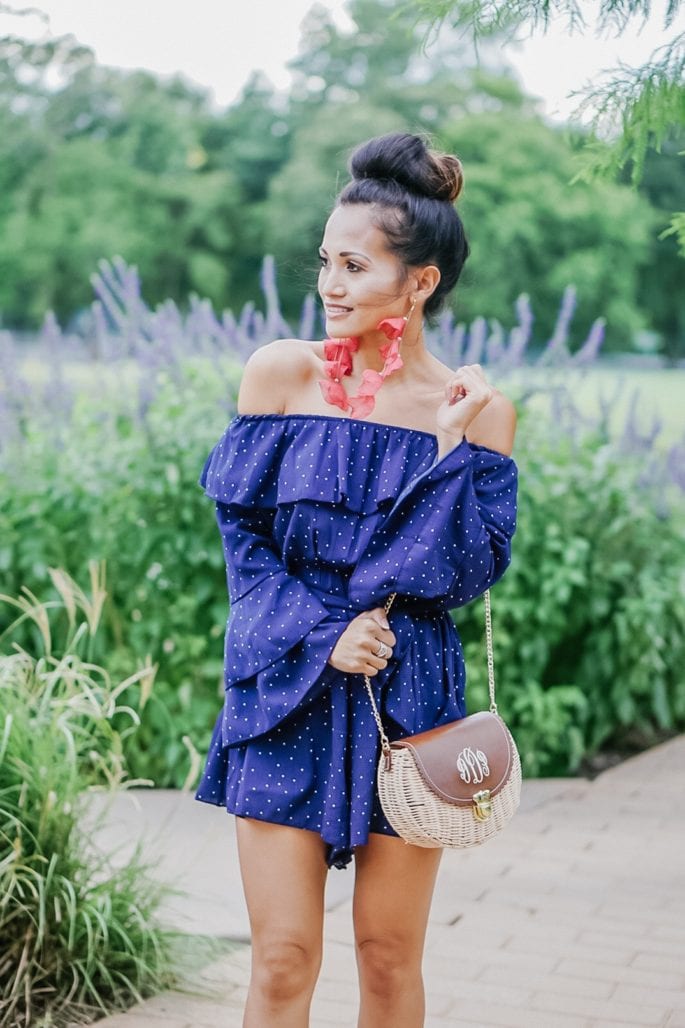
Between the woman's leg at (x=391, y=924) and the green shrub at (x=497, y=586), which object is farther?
the green shrub at (x=497, y=586)

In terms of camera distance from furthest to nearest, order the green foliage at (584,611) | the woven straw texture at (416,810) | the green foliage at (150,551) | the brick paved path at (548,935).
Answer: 1. the green foliage at (584,611)
2. the green foliage at (150,551)
3. the brick paved path at (548,935)
4. the woven straw texture at (416,810)

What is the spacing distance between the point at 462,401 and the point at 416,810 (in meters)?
0.67

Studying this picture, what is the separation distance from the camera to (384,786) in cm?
224

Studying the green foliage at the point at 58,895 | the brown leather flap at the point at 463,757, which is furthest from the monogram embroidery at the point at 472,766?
the green foliage at the point at 58,895

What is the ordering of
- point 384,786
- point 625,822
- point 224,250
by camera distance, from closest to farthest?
1. point 384,786
2. point 625,822
3. point 224,250

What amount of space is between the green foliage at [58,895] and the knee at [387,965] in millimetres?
881

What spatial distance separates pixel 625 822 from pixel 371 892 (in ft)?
9.17

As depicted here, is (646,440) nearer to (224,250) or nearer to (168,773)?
(168,773)

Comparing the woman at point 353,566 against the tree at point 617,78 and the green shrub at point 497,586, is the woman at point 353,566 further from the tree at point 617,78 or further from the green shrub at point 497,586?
the green shrub at point 497,586

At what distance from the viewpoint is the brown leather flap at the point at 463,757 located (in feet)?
7.35

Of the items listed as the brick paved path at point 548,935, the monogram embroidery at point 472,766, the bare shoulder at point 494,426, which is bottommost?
the brick paved path at point 548,935

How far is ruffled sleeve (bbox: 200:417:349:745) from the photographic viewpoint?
2289 millimetres

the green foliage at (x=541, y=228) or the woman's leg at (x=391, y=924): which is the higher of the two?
the green foliage at (x=541, y=228)

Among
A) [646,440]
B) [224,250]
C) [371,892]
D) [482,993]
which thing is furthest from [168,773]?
[224,250]
